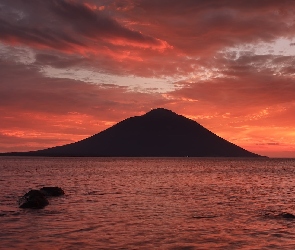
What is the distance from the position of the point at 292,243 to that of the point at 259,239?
1.73 meters

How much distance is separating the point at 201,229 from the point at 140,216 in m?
5.86

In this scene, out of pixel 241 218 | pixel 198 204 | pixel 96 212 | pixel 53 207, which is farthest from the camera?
pixel 198 204

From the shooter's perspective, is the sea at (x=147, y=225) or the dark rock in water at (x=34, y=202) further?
the dark rock in water at (x=34, y=202)

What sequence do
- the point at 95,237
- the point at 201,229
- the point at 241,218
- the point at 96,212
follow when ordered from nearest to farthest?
1. the point at 95,237
2. the point at 201,229
3. the point at 241,218
4. the point at 96,212

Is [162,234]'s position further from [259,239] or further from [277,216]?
[277,216]

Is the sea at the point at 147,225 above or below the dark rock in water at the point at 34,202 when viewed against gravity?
below

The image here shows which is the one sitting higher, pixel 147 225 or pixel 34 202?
pixel 34 202

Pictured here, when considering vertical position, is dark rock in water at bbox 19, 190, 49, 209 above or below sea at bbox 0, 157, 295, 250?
above

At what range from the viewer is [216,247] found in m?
19.5

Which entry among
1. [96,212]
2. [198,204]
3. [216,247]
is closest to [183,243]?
[216,247]

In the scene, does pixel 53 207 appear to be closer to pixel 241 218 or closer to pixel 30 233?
pixel 30 233

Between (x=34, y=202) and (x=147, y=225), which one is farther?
(x=34, y=202)

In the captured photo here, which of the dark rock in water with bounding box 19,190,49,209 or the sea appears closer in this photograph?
the sea

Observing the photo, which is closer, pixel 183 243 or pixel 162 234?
pixel 183 243
